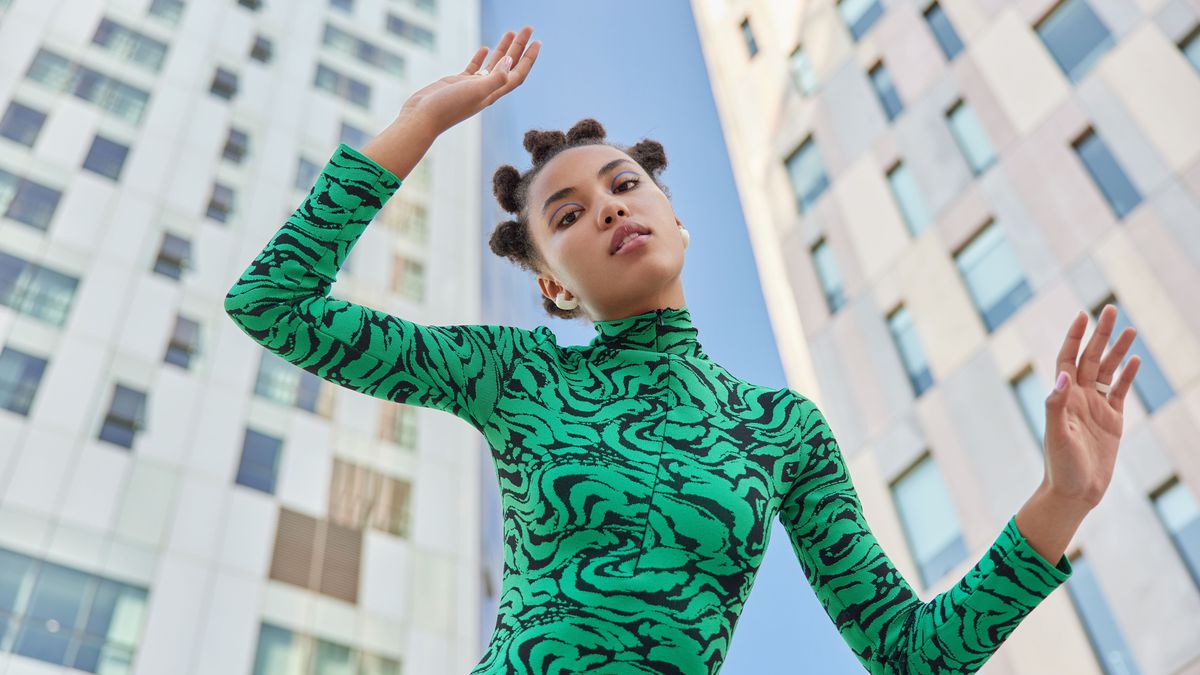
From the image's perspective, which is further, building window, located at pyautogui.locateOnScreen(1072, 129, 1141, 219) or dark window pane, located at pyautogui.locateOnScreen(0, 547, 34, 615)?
dark window pane, located at pyautogui.locateOnScreen(0, 547, 34, 615)

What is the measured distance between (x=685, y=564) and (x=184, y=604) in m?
20.4

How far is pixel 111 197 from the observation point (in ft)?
83.0

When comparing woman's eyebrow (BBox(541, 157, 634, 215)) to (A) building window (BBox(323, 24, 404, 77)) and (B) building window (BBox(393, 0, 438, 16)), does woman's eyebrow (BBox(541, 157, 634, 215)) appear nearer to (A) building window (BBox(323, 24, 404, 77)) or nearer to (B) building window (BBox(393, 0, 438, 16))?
(A) building window (BBox(323, 24, 404, 77))

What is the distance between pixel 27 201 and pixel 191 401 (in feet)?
17.4

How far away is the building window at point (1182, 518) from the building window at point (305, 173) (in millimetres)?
20909

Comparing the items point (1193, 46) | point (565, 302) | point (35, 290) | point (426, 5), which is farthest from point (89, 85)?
point (565, 302)

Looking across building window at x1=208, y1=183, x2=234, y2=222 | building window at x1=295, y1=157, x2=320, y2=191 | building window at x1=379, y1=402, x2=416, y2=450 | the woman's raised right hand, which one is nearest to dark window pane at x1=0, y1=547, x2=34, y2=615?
building window at x1=379, y1=402, x2=416, y2=450

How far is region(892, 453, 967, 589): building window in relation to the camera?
1700cm

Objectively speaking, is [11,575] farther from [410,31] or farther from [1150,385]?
[410,31]

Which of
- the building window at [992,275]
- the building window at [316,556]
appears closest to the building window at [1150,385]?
the building window at [992,275]

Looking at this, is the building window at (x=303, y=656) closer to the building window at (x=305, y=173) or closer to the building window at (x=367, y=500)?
the building window at (x=367, y=500)

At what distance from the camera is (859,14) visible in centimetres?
2283

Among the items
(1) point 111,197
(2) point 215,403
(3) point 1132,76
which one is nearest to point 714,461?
(3) point 1132,76

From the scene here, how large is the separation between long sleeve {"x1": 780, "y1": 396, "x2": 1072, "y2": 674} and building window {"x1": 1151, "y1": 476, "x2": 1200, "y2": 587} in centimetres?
1298
